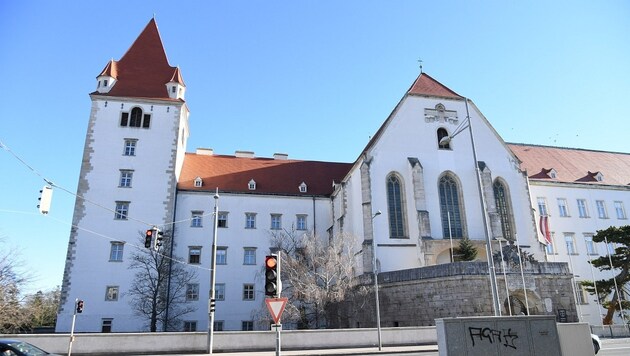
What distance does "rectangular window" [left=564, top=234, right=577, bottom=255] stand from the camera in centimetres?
3909

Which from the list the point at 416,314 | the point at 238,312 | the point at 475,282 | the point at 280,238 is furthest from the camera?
the point at 280,238

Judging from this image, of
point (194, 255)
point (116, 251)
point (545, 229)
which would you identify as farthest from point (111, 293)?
point (545, 229)

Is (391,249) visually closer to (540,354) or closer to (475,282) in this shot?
(475,282)

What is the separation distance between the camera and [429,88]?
3753cm

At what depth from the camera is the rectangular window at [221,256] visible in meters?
35.8

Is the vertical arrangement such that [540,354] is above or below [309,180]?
below

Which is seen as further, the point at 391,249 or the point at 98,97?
the point at 98,97

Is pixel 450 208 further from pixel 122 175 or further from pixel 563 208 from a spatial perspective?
pixel 122 175

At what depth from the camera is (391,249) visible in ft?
103

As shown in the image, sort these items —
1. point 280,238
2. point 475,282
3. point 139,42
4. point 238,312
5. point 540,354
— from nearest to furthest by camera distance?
1. point 540,354
2. point 475,282
3. point 238,312
4. point 280,238
5. point 139,42

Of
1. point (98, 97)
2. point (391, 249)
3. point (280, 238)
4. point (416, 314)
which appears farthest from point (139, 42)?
Result: point (416, 314)

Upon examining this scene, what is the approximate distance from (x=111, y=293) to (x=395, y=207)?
2291cm

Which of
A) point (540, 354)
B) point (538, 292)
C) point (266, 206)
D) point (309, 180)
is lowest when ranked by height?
A: point (540, 354)

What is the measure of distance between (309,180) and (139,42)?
21.8 metres
